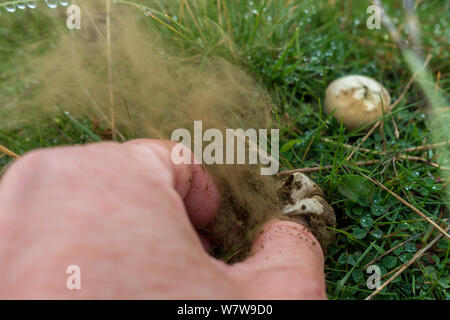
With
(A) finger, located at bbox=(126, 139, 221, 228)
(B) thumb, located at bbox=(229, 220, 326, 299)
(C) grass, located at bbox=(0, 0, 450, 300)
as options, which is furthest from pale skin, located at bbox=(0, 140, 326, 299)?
(C) grass, located at bbox=(0, 0, 450, 300)

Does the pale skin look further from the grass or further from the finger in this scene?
the grass

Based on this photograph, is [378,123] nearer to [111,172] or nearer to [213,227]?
[213,227]

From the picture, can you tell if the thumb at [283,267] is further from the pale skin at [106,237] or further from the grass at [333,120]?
the grass at [333,120]

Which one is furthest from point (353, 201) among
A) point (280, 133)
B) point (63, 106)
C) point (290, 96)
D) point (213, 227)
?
point (63, 106)

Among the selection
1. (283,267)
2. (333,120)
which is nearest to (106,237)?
(283,267)

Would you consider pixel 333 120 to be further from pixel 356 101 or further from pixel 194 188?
pixel 194 188

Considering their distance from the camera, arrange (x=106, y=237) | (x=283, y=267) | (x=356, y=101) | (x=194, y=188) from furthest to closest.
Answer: (x=356, y=101) < (x=194, y=188) < (x=283, y=267) < (x=106, y=237)

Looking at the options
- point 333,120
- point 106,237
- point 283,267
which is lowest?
point 283,267
